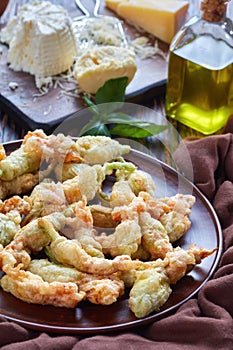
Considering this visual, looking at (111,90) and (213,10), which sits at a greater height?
(213,10)

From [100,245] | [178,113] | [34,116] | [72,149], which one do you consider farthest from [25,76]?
[100,245]

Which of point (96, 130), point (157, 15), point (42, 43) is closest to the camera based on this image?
point (96, 130)

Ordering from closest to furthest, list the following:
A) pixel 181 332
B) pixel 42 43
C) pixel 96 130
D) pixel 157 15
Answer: pixel 181 332 < pixel 96 130 < pixel 42 43 < pixel 157 15

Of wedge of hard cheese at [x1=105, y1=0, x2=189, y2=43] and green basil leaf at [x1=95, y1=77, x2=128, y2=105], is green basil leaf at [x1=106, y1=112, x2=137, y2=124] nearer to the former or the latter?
green basil leaf at [x1=95, y1=77, x2=128, y2=105]

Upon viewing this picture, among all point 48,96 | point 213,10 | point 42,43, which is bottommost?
point 48,96

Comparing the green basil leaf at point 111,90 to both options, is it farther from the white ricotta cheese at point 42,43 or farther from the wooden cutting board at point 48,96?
the white ricotta cheese at point 42,43

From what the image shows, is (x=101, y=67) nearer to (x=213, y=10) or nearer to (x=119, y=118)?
(x=119, y=118)

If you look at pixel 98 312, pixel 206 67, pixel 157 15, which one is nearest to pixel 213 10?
pixel 206 67
